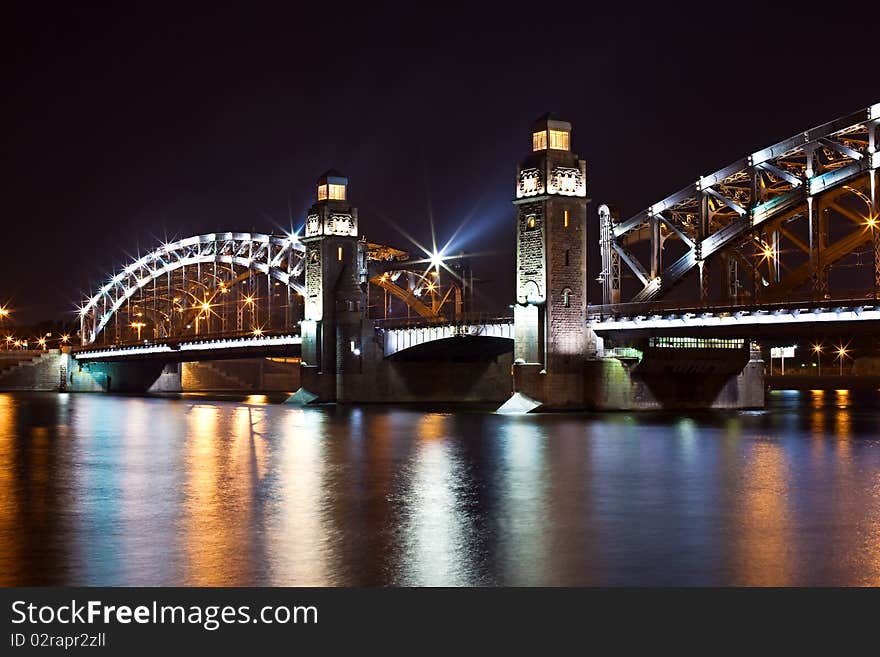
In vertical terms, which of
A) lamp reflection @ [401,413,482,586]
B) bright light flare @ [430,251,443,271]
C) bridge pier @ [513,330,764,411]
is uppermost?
bright light flare @ [430,251,443,271]


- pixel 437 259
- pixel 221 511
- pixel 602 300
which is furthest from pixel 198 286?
pixel 221 511

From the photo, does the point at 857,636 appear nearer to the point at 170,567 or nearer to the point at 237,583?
the point at 237,583

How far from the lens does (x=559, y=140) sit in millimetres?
64250

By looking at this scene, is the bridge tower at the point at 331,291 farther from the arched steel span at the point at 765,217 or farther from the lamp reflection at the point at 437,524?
the lamp reflection at the point at 437,524

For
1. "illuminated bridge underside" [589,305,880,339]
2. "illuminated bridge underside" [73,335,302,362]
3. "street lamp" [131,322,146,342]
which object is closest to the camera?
"illuminated bridge underside" [589,305,880,339]

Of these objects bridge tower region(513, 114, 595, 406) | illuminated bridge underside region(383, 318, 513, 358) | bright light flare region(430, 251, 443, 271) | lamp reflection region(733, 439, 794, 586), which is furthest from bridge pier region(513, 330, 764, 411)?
lamp reflection region(733, 439, 794, 586)

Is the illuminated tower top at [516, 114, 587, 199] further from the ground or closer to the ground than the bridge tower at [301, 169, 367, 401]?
further from the ground

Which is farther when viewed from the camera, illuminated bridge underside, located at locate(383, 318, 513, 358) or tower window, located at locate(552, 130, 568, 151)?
illuminated bridge underside, located at locate(383, 318, 513, 358)

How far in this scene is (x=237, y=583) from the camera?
52.2ft

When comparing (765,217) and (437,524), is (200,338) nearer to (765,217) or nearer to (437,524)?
(765,217)

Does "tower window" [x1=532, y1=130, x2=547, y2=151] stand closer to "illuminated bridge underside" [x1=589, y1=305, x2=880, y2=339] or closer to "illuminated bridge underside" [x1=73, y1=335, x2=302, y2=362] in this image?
"illuminated bridge underside" [x1=589, y1=305, x2=880, y2=339]

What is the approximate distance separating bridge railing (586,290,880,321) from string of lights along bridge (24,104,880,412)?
0.09m

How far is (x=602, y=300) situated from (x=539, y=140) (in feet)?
35.1

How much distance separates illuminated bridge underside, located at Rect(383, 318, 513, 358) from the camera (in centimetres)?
7144
